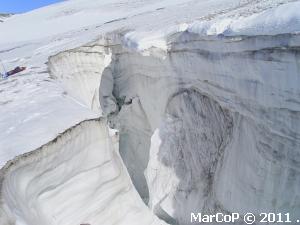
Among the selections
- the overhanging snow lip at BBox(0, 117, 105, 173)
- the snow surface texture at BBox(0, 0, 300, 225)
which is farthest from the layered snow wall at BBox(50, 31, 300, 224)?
the overhanging snow lip at BBox(0, 117, 105, 173)

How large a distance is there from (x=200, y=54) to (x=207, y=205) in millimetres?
1354

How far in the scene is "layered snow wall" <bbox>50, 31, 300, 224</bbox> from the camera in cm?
312

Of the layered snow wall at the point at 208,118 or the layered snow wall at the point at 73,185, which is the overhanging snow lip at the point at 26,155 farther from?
the layered snow wall at the point at 208,118

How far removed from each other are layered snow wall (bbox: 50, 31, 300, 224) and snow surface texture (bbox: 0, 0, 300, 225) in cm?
1

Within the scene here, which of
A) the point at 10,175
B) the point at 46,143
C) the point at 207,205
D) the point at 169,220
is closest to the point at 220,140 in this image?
the point at 207,205

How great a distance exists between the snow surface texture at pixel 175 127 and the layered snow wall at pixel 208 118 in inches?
0.4

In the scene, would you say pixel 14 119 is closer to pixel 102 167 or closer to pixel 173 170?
pixel 102 167

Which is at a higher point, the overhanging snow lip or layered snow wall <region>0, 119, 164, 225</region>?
the overhanging snow lip

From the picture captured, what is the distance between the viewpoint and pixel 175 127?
15.0 ft

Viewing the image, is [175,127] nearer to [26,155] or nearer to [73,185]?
[73,185]

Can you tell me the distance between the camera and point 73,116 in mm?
3559

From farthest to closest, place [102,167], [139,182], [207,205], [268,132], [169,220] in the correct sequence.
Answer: [139,182] < [169,220] < [207,205] < [102,167] < [268,132]

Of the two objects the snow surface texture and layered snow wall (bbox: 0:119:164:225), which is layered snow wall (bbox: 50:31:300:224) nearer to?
the snow surface texture

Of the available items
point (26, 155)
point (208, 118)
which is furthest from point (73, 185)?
point (208, 118)
